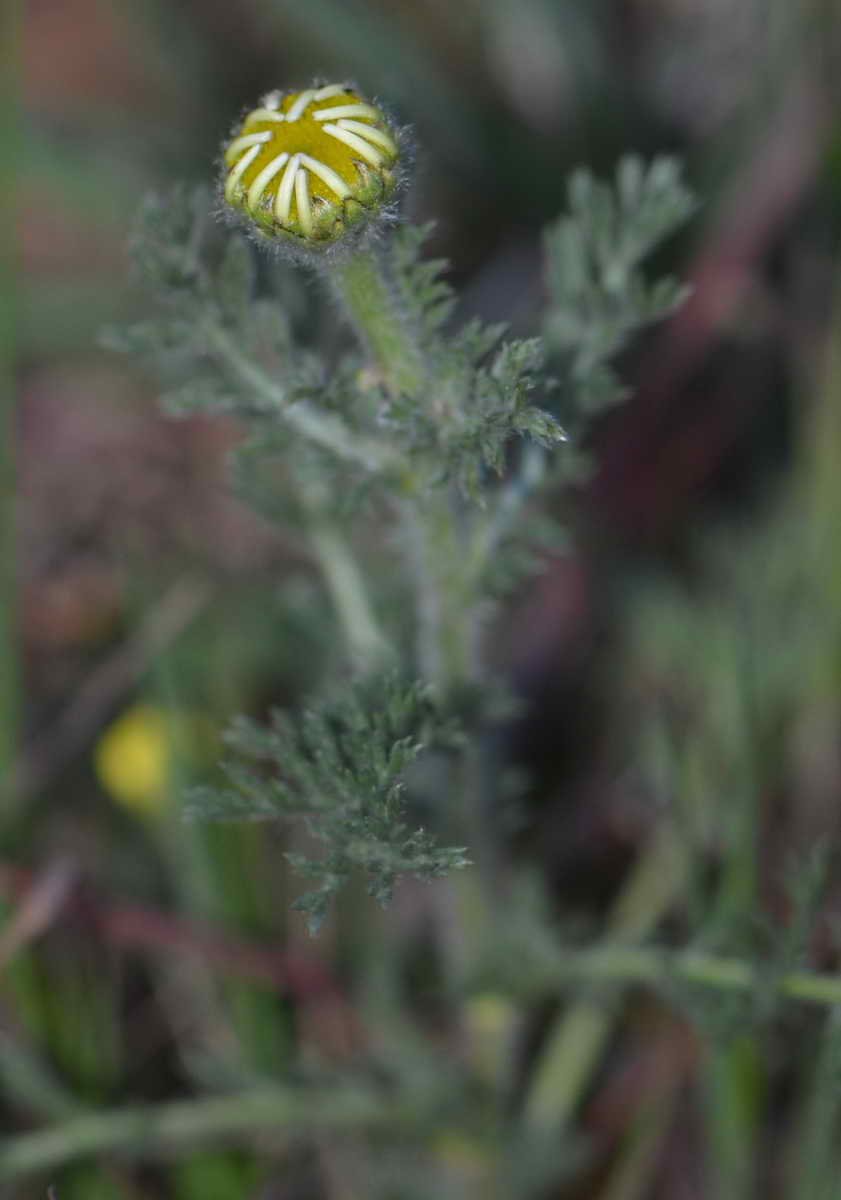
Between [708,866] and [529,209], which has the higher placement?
[529,209]

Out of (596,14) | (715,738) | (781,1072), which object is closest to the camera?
(781,1072)

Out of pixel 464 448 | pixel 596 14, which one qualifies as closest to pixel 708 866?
pixel 464 448

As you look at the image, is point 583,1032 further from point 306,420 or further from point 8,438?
point 8,438

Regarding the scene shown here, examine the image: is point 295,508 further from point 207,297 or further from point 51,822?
point 51,822

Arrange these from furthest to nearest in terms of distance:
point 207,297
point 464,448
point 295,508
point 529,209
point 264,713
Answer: point 529,209, point 264,713, point 295,508, point 207,297, point 464,448

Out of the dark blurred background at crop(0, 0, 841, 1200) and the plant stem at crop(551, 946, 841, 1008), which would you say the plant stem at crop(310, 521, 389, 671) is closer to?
the dark blurred background at crop(0, 0, 841, 1200)

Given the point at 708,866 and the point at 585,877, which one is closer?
the point at 708,866

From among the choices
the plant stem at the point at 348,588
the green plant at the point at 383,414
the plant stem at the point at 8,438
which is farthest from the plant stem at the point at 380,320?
the plant stem at the point at 8,438
